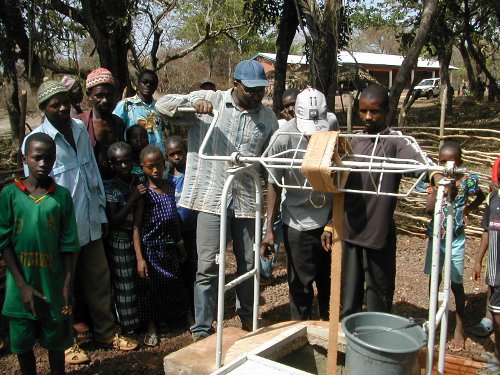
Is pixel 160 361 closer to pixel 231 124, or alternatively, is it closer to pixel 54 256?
pixel 54 256

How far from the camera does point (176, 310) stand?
157 inches

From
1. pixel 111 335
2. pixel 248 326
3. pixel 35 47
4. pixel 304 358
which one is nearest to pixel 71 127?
pixel 111 335

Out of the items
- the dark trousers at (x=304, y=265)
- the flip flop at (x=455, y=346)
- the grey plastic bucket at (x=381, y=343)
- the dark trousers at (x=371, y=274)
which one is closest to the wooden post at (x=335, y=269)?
the grey plastic bucket at (x=381, y=343)

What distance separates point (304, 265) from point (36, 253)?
5.06ft

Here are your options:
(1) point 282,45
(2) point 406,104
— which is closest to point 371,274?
(1) point 282,45

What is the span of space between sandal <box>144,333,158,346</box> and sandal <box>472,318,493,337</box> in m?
2.32

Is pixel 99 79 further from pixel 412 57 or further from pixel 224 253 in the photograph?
pixel 412 57

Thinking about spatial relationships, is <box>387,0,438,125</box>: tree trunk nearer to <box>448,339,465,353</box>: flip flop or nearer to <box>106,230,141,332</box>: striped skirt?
<box>448,339,465,353</box>: flip flop

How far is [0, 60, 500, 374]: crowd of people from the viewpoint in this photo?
2836 millimetres

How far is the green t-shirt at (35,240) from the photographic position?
2.78 m

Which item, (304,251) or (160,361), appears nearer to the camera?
(304,251)

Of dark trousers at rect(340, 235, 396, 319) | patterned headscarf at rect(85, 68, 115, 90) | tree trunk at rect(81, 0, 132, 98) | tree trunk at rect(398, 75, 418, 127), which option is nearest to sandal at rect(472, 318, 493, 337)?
dark trousers at rect(340, 235, 396, 319)

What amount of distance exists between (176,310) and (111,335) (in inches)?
20.2

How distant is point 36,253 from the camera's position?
2814 mm
